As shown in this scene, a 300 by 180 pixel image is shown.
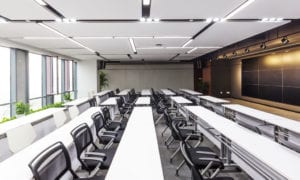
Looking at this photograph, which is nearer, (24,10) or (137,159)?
(137,159)

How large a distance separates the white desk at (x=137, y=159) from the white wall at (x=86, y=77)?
396 inches

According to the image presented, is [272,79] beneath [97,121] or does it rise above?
above

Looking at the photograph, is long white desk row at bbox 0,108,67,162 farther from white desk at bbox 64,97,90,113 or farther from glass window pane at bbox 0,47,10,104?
glass window pane at bbox 0,47,10,104

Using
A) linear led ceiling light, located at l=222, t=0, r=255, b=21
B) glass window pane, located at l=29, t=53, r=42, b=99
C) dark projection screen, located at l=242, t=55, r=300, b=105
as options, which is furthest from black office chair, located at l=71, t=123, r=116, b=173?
dark projection screen, located at l=242, t=55, r=300, b=105

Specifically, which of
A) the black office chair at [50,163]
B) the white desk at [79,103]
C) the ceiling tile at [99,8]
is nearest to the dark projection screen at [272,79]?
the white desk at [79,103]

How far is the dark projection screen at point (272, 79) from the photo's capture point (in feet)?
31.4

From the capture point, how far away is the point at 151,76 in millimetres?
17328

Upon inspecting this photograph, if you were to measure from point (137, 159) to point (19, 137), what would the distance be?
1766 mm

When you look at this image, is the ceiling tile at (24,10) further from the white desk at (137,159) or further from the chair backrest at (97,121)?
the white desk at (137,159)

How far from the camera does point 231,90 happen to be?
53.2 ft

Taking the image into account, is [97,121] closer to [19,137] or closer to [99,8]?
[19,137]

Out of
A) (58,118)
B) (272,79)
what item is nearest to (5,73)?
(58,118)

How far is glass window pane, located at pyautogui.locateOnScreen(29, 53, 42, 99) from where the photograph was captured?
8.88m

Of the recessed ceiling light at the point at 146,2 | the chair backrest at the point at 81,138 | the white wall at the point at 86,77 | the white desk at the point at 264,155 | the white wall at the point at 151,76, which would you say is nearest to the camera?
the white desk at the point at 264,155
